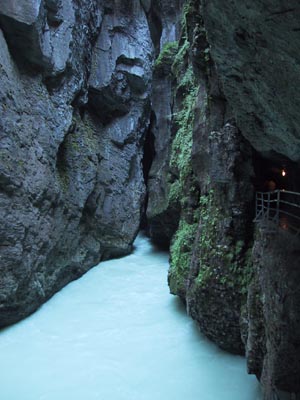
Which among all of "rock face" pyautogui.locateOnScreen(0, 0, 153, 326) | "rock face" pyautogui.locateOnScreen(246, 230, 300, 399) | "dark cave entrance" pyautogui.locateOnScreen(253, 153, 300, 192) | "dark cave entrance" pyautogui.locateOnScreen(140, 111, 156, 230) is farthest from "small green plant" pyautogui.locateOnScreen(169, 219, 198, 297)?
"dark cave entrance" pyautogui.locateOnScreen(140, 111, 156, 230)

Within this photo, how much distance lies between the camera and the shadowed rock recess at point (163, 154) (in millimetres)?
5469

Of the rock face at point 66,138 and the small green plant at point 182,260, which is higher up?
→ the rock face at point 66,138

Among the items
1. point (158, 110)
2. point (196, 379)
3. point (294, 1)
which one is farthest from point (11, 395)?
point (158, 110)

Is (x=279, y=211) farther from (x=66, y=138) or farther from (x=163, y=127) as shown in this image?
(x=163, y=127)

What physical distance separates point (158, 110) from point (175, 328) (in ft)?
52.3

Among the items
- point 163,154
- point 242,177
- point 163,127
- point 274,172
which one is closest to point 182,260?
point 242,177

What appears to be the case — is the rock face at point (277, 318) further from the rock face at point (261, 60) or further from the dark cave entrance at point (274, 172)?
the dark cave entrance at point (274, 172)

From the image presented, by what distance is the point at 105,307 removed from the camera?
13.0 meters

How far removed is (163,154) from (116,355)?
570 inches

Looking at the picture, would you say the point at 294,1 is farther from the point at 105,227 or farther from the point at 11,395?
the point at 105,227

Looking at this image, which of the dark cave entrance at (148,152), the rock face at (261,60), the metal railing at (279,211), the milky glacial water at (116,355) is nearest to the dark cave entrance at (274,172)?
the metal railing at (279,211)

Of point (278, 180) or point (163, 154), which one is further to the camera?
point (163, 154)

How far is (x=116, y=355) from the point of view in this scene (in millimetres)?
9594

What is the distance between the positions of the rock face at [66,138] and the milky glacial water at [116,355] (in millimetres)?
1476
